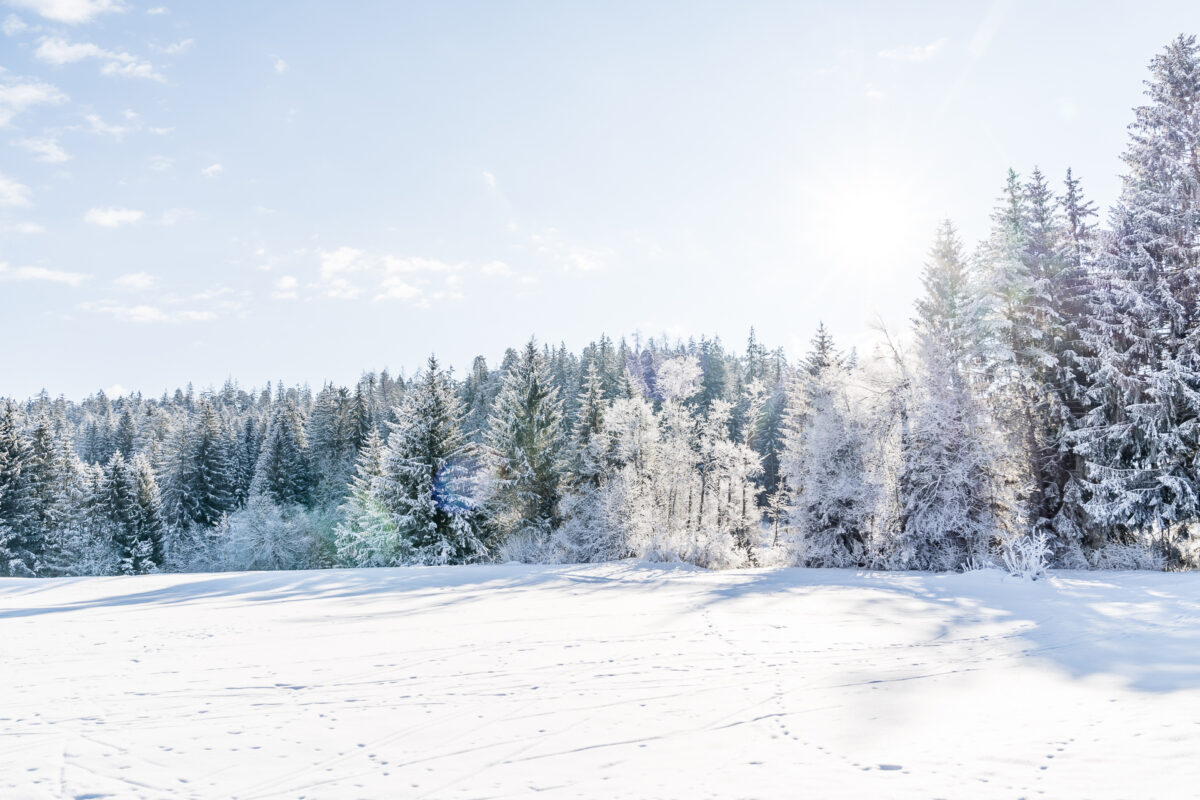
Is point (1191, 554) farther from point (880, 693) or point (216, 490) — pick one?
point (216, 490)

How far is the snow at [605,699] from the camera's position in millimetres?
4590

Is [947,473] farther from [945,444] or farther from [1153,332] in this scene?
[1153,332]

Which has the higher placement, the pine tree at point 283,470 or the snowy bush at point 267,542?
the pine tree at point 283,470

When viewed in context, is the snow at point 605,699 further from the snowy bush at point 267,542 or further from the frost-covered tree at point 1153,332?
the snowy bush at point 267,542

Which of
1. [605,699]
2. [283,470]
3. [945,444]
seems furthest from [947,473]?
[283,470]

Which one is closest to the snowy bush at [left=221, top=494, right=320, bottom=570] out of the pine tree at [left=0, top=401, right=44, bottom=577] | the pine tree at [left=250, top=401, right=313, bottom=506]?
the pine tree at [left=250, top=401, right=313, bottom=506]

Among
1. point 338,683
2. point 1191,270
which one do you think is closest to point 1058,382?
point 1191,270

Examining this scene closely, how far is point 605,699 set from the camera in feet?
20.9

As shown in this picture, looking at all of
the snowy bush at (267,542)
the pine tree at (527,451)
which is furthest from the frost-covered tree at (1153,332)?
the snowy bush at (267,542)

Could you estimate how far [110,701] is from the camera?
6.25 meters

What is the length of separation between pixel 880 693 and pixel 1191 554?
19819 millimetres

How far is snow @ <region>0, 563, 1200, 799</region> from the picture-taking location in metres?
4.59

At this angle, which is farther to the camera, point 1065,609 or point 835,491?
point 835,491

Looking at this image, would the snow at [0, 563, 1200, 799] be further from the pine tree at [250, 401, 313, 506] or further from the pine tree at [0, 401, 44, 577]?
the pine tree at [250, 401, 313, 506]
